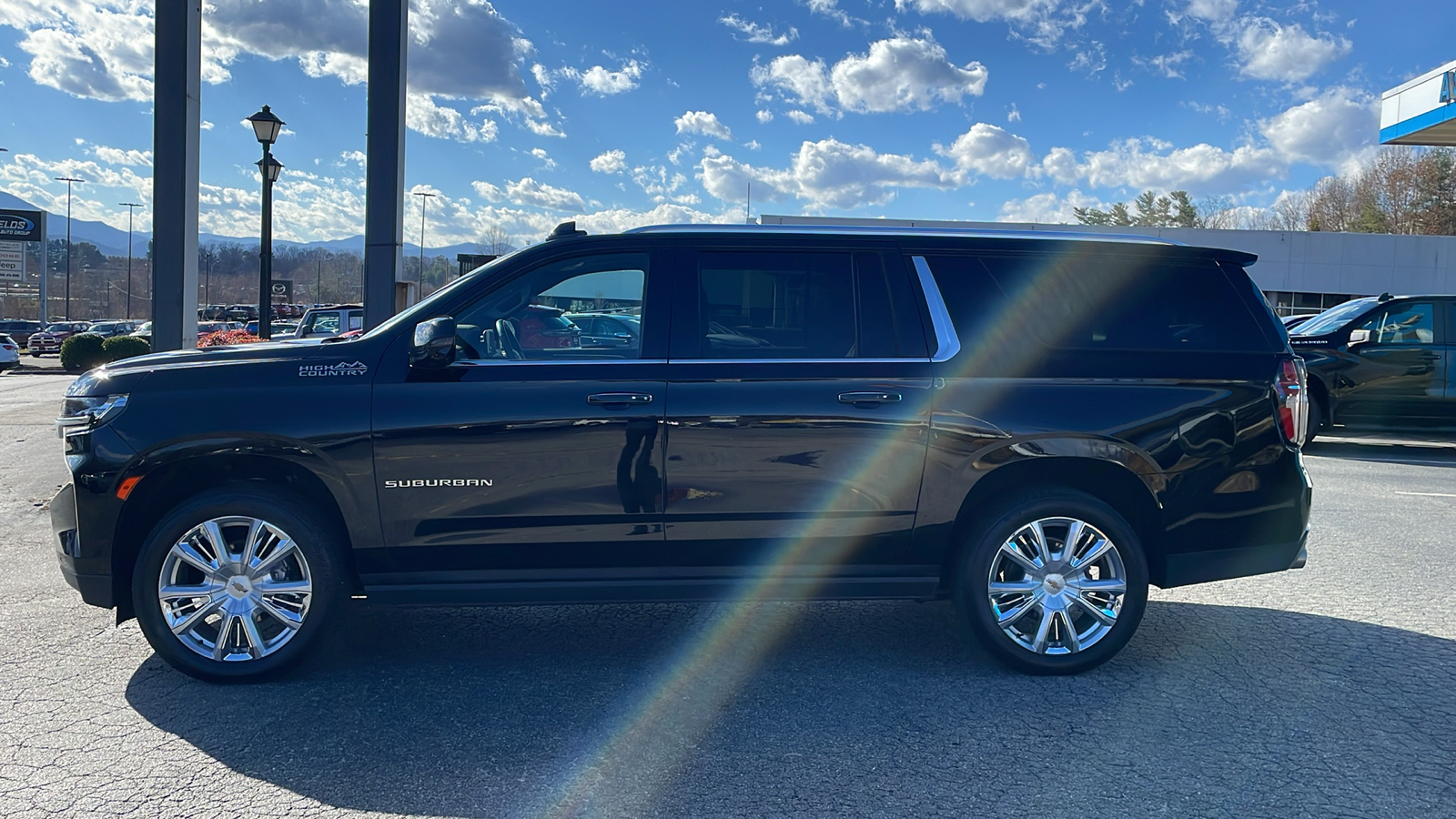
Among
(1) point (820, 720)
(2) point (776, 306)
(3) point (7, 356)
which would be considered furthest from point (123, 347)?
(1) point (820, 720)

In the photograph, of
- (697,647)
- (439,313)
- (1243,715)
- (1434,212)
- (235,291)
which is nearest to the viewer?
(1243,715)

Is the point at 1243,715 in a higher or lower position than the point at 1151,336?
lower

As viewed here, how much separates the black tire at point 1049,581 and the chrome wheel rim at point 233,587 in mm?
2825

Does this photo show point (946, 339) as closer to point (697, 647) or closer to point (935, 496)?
point (935, 496)

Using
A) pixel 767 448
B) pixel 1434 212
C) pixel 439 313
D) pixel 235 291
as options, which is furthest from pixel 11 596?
pixel 235 291

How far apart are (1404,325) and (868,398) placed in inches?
453

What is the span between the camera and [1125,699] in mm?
4469

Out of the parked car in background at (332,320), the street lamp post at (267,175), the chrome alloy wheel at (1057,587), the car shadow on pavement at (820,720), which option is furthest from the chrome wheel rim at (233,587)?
the parked car in background at (332,320)

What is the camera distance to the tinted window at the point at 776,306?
4.66 m

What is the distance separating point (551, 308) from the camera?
470cm

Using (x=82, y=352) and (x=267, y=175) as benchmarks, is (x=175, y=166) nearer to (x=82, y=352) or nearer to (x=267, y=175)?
(x=267, y=175)

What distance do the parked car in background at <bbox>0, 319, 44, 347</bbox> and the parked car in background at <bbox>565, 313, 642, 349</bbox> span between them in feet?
212

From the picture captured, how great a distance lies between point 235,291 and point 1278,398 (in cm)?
16053

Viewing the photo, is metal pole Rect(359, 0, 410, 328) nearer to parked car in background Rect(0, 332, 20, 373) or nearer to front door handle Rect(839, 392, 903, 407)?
front door handle Rect(839, 392, 903, 407)
